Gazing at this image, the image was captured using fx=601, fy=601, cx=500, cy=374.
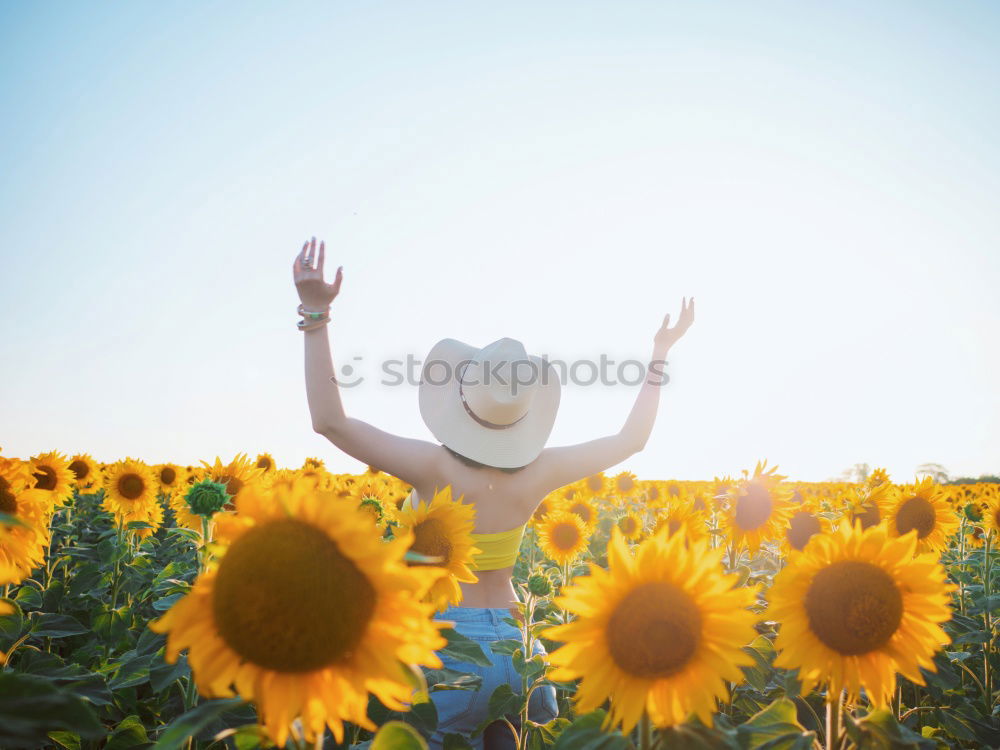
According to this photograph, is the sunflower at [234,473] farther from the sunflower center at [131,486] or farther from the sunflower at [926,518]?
the sunflower at [926,518]

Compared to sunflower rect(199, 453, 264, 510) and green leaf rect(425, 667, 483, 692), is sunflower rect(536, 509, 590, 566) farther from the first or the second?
green leaf rect(425, 667, 483, 692)

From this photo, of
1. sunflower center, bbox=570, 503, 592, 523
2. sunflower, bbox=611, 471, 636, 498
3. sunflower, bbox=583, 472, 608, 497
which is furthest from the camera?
sunflower, bbox=611, 471, 636, 498

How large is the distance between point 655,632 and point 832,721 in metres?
0.91

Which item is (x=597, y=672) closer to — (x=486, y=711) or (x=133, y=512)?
(x=486, y=711)

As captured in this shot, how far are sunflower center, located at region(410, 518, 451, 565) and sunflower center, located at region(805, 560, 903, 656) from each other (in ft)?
4.41

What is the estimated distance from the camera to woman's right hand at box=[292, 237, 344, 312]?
2.66m

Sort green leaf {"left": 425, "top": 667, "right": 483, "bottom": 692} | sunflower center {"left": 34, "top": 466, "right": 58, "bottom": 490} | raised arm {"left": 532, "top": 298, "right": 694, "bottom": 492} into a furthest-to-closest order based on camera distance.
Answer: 1. sunflower center {"left": 34, "top": 466, "right": 58, "bottom": 490}
2. raised arm {"left": 532, "top": 298, "right": 694, "bottom": 492}
3. green leaf {"left": 425, "top": 667, "right": 483, "bottom": 692}

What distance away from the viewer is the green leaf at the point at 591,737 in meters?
1.41

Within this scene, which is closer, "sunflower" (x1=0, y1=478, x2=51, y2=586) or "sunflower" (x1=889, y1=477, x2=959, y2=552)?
"sunflower" (x1=0, y1=478, x2=51, y2=586)

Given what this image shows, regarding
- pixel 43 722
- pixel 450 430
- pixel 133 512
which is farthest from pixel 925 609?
pixel 133 512

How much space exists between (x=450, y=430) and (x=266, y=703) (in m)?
2.46

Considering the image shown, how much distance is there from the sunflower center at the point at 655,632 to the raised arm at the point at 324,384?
176 cm

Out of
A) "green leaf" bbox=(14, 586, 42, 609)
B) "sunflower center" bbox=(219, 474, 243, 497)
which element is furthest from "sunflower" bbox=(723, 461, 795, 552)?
"green leaf" bbox=(14, 586, 42, 609)

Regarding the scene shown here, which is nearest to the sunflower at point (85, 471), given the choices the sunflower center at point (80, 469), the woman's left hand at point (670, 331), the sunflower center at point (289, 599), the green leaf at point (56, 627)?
the sunflower center at point (80, 469)
